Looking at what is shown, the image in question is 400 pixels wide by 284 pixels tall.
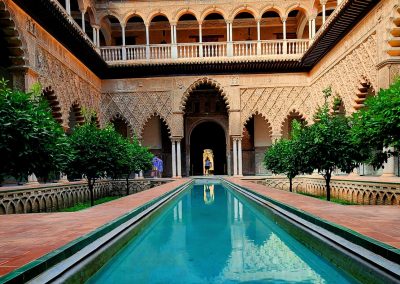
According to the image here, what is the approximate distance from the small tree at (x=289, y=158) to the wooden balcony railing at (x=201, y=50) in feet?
16.7

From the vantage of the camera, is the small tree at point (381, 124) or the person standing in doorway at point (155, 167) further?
the person standing in doorway at point (155, 167)

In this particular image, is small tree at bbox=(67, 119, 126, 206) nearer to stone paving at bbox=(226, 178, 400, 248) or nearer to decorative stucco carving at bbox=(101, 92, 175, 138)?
stone paving at bbox=(226, 178, 400, 248)

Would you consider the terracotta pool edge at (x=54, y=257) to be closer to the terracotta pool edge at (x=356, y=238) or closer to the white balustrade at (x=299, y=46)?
the terracotta pool edge at (x=356, y=238)

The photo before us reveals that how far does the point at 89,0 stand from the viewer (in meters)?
14.2

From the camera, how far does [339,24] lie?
34.5ft

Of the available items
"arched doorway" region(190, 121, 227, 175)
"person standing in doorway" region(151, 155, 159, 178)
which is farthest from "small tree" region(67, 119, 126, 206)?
"arched doorway" region(190, 121, 227, 175)

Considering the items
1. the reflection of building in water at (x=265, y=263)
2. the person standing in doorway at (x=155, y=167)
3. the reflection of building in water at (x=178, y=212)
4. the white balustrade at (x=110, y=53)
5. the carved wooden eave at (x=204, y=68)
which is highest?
the white balustrade at (x=110, y=53)

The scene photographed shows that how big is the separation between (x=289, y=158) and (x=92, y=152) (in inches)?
179

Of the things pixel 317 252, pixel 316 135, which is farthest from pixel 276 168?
pixel 317 252

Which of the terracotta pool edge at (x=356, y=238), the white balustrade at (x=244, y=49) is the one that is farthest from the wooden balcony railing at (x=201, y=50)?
the terracotta pool edge at (x=356, y=238)

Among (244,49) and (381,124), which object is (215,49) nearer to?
(244,49)

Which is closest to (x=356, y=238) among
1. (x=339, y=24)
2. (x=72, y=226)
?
(x=72, y=226)

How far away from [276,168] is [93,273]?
8996mm

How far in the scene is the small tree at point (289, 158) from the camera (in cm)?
782
